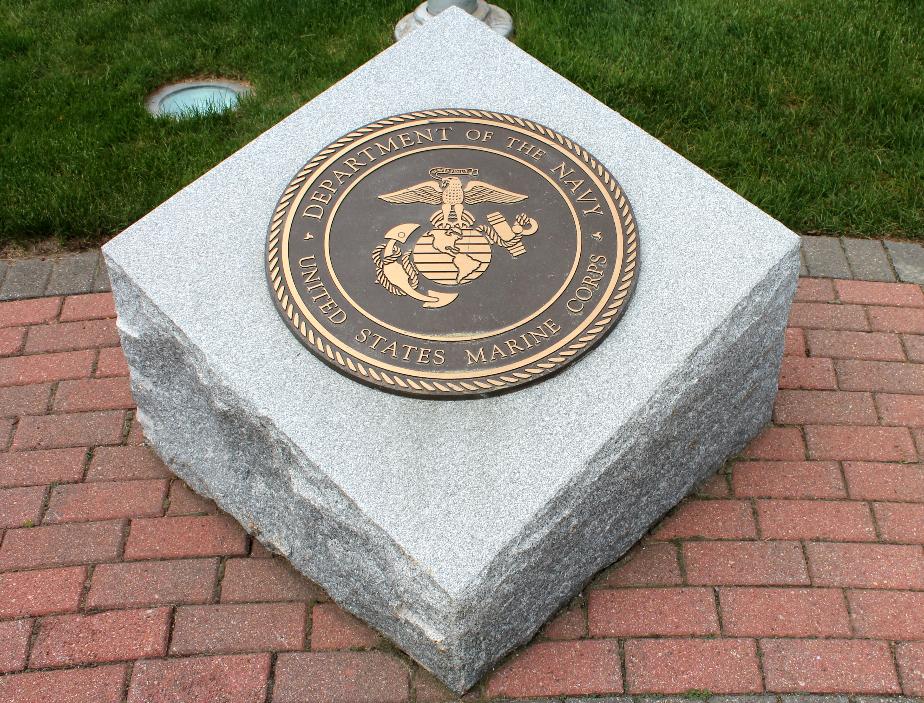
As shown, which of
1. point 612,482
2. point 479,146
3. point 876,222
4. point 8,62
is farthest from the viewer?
point 8,62

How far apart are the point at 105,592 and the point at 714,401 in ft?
6.34

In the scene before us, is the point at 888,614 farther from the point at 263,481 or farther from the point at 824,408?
the point at 263,481

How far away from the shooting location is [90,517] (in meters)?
3.39

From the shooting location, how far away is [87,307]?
4.03 m

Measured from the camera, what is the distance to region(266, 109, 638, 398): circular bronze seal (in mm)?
2957

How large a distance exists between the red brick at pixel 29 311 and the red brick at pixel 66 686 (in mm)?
1462

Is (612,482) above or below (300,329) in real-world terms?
below

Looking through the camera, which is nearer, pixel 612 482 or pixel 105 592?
pixel 612 482

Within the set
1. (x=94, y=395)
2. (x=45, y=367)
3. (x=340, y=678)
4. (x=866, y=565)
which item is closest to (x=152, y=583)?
(x=340, y=678)

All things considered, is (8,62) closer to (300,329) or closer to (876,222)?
(300,329)

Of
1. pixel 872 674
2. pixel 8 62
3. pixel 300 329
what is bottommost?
pixel 872 674

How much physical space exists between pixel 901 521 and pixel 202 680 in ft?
7.17

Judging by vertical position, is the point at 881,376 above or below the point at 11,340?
below

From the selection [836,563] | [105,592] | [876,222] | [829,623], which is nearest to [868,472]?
[836,563]
